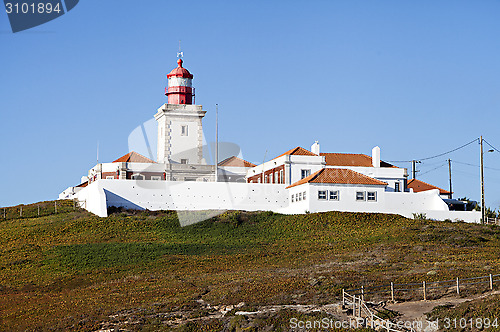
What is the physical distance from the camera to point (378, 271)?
41562mm

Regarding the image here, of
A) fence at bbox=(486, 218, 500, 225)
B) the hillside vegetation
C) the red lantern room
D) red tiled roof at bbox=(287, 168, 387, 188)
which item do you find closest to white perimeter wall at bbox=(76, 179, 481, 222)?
red tiled roof at bbox=(287, 168, 387, 188)

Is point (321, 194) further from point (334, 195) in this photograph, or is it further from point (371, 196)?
point (371, 196)

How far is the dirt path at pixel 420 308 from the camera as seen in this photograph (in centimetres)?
2955

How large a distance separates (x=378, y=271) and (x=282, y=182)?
2769 centimetres

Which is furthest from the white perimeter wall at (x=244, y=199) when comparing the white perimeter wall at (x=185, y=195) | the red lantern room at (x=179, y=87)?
the red lantern room at (x=179, y=87)

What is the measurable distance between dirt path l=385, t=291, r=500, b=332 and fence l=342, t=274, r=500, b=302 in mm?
614

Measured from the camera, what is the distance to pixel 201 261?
47844mm

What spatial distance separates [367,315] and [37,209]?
43766mm

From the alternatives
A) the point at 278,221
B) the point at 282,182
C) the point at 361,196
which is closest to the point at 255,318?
the point at 278,221

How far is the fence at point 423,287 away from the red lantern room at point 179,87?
1725 inches

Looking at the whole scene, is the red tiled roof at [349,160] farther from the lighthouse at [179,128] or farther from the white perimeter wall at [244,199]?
the lighthouse at [179,128]

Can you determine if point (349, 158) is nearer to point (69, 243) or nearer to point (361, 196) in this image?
point (361, 196)

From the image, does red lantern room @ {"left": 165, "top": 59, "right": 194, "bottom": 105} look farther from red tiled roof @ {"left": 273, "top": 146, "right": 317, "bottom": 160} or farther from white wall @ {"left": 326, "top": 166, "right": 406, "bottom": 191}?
white wall @ {"left": 326, "top": 166, "right": 406, "bottom": 191}

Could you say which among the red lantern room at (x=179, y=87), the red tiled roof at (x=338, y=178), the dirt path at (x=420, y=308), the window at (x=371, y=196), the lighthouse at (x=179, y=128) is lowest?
the dirt path at (x=420, y=308)
